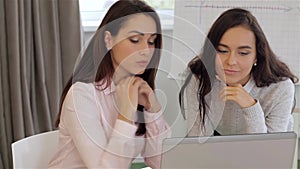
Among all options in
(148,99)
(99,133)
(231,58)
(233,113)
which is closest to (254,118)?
(233,113)

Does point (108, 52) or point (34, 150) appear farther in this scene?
point (34, 150)

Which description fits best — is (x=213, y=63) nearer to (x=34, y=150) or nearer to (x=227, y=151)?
(x=227, y=151)

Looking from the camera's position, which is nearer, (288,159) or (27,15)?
(288,159)

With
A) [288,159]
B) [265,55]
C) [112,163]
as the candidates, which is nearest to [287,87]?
[265,55]

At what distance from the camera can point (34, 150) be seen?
1416 millimetres

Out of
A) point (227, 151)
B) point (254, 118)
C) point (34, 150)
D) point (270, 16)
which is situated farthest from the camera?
point (270, 16)

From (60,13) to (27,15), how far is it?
0.46 feet

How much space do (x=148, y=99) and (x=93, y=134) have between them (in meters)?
0.16

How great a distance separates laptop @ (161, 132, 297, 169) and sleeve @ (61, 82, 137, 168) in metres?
0.23

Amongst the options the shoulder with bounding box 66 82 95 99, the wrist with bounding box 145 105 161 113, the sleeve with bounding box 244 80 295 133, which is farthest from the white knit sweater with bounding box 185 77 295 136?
the shoulder with bounding box 66 82 95 99

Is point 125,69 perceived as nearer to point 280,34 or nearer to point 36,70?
point 280,34

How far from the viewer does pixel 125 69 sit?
117 centimetres

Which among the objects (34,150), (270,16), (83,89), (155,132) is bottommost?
(34,150)

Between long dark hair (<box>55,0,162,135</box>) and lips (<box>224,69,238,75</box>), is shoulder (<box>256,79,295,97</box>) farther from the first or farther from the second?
long dark hair (<box>55,0,162,135</box>)
